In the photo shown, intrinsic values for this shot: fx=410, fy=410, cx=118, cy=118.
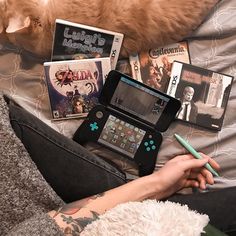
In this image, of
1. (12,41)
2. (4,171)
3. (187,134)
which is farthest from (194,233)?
(12,41)

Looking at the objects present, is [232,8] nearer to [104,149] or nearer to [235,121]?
[235,121]

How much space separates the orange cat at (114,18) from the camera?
96cm

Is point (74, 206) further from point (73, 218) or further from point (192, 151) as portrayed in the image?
point (192, 151)

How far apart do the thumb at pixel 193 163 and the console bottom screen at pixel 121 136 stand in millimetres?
131

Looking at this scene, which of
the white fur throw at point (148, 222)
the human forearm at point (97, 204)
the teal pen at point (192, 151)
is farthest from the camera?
the teal pen at point (192, 151)

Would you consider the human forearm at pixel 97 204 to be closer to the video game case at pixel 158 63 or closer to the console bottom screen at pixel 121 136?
the console bottom screen at pixel 121 136

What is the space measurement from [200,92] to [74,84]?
1.04ft

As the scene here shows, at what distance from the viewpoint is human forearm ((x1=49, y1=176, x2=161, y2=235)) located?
0.86 metres

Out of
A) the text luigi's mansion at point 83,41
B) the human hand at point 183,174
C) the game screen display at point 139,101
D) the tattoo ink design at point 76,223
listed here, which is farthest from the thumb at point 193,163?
the text luigi's mansion at point 83,41

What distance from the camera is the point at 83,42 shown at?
1.02 meters

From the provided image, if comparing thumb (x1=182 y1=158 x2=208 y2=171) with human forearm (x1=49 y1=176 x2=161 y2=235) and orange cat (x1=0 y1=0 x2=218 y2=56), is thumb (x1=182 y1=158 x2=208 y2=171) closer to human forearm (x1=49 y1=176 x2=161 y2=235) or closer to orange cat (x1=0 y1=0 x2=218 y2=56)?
human forearm (x1=49 y1=176 x2=161 y2=235)

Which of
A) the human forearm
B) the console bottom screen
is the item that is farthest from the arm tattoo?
the console bottom screen

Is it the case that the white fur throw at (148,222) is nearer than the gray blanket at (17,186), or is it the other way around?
the white fur throw at (148,222)

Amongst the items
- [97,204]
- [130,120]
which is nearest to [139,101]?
[130,120]
